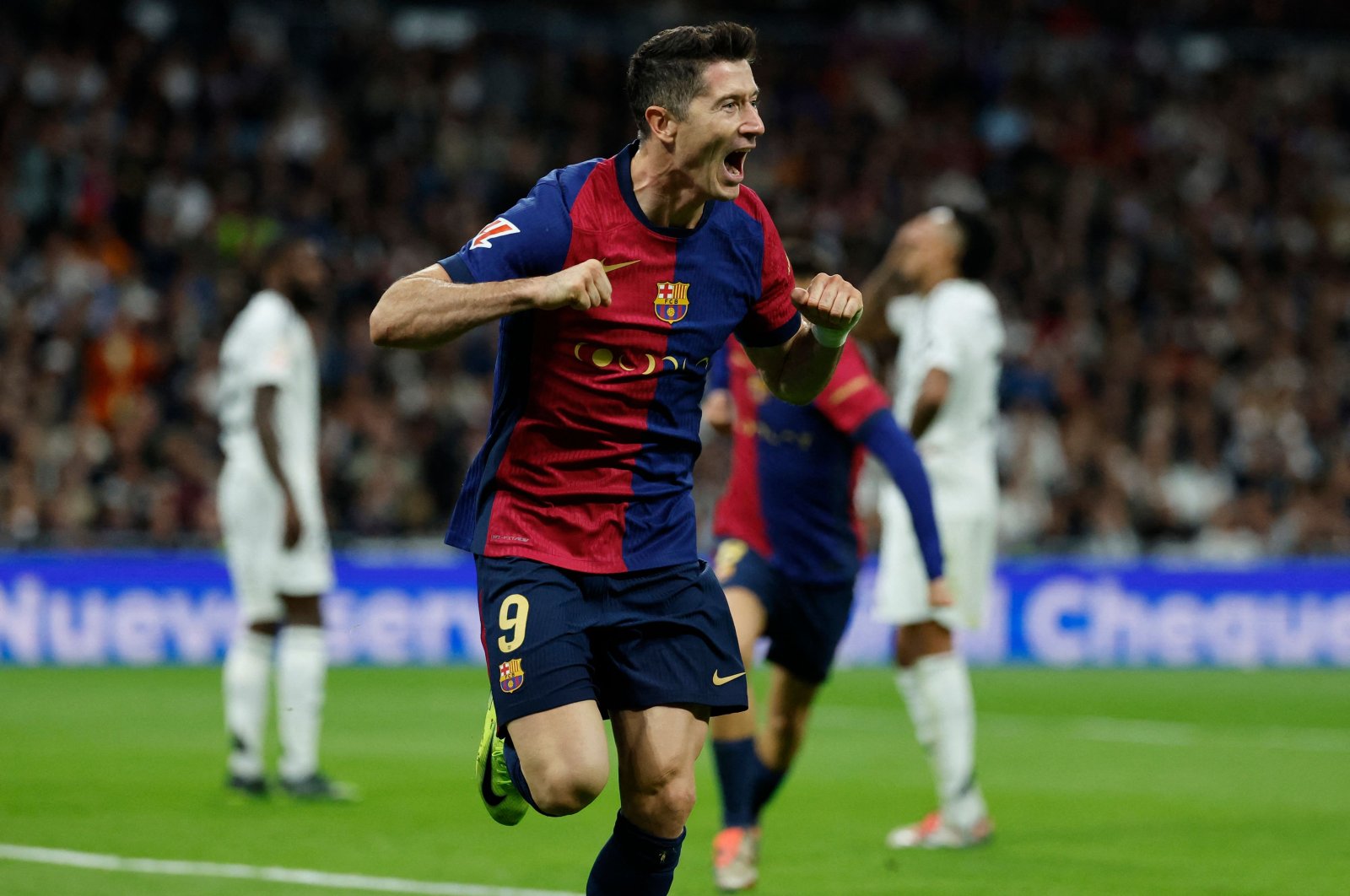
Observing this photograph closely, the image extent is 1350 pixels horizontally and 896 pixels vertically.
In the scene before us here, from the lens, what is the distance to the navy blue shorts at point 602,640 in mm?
4477

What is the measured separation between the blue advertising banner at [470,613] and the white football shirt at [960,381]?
747 centimetres

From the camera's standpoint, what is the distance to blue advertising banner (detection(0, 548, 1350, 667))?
1442cm

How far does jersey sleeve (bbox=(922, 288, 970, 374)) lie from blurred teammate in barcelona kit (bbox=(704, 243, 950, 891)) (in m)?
0.93

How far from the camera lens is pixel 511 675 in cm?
449

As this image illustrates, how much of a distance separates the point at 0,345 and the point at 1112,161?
43.0 feet

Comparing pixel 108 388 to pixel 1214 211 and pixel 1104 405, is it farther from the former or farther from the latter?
pixel 1214 211

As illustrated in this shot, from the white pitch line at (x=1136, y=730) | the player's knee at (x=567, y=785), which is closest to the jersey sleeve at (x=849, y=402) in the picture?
the player's knee at (x=567, y=785)

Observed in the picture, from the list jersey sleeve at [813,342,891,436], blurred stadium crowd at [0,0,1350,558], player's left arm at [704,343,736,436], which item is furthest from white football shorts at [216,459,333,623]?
blurred stadium crowd at [0,0,1350,558]

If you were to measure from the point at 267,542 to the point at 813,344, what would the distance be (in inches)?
174

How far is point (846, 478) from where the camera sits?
22.3ft

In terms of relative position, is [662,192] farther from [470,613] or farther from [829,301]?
[470,613]

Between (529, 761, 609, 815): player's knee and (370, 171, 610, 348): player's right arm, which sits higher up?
(370, 171, 610, 348): player's right arm

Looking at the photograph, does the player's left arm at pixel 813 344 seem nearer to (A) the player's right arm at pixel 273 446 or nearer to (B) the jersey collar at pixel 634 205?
(B) the jersey collar at pixel 634 205

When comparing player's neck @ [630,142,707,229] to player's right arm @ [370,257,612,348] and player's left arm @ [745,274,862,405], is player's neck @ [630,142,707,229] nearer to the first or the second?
player's left arm @ [745,274,862,405]
